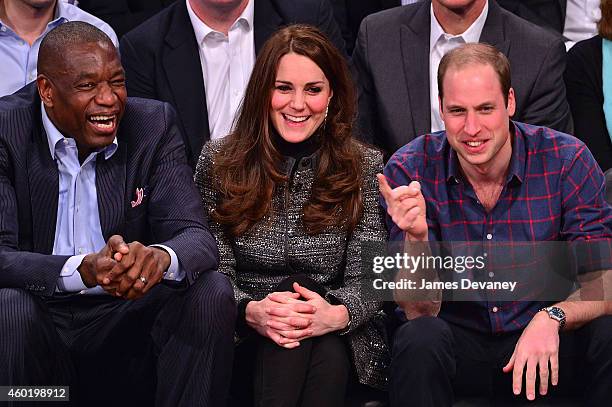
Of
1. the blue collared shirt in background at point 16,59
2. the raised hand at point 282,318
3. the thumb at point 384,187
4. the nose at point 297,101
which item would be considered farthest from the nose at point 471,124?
the blue collared shirt in background at point 16,59

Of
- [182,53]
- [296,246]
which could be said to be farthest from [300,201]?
[182,53]

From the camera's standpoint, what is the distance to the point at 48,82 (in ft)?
9.86

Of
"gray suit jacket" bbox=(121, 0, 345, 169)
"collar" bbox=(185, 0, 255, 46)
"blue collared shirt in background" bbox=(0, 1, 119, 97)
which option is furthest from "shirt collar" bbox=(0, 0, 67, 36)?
"collar" bbox=(185, 0, 255, 46)

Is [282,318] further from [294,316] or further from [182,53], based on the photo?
[182,53]

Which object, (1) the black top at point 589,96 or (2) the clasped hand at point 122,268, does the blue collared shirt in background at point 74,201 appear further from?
(1) the black top at point 589,96

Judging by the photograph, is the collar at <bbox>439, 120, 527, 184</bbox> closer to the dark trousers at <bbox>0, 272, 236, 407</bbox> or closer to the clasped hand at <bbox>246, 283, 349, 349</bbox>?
the clasped hand at <bbox>246, 283, 349, 349</bbox>

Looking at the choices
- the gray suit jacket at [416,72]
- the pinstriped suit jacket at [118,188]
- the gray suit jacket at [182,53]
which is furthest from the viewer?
the gray suit jacket at [182,53]

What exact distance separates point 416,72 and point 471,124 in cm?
73

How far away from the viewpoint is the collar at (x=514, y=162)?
117 inches

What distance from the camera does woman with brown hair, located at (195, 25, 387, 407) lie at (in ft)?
9.66

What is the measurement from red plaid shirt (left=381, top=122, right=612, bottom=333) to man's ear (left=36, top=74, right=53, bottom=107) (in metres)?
0.95

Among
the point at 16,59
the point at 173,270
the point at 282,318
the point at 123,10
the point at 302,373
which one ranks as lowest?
the point at 302,373

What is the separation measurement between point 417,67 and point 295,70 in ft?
2.00

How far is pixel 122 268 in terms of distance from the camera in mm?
2658
